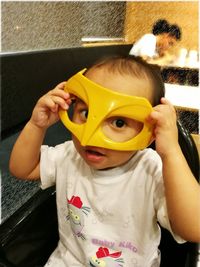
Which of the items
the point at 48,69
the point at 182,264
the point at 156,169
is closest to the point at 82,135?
the point at 156,169

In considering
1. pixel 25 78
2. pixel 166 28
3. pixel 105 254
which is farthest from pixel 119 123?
pixel 25 78

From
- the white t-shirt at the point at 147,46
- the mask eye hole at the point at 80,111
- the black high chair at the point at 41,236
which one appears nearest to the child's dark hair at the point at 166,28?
the white t-shirt at the point at 147,46

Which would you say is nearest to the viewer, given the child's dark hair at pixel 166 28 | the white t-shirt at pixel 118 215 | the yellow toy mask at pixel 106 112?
the yellow toy mask at pixel 106 112

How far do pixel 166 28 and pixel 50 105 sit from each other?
789 mm

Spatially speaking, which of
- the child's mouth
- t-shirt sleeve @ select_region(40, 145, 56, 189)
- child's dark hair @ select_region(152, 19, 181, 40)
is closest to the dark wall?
child's dark hair @ select_region(152, 19, 181, 40)

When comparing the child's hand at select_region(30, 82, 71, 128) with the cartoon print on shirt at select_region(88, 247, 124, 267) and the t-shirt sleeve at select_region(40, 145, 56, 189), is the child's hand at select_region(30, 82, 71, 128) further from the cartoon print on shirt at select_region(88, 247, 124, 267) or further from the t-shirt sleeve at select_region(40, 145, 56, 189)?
the cartoon print on shirt at select_region(88, 247, 124, 267)

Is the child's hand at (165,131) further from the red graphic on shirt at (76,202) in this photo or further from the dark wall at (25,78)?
the dark wall at (25,78)

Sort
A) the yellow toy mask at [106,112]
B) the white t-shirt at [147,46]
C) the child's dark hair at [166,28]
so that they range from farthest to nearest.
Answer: the white t-shirt at [147,46]
the child's dark hair at [166,28]
the yellow toy mask at [106,112]

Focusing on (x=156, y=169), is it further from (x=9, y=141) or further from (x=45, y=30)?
(x=45, y=30)

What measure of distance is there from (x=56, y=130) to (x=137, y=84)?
0.90 m

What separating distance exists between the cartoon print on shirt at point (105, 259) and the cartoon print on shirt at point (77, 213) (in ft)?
0.13

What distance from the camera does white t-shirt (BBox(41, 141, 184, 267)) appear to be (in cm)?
51

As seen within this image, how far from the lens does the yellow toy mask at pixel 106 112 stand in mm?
397

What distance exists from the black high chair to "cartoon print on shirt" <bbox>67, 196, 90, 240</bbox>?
77mm
